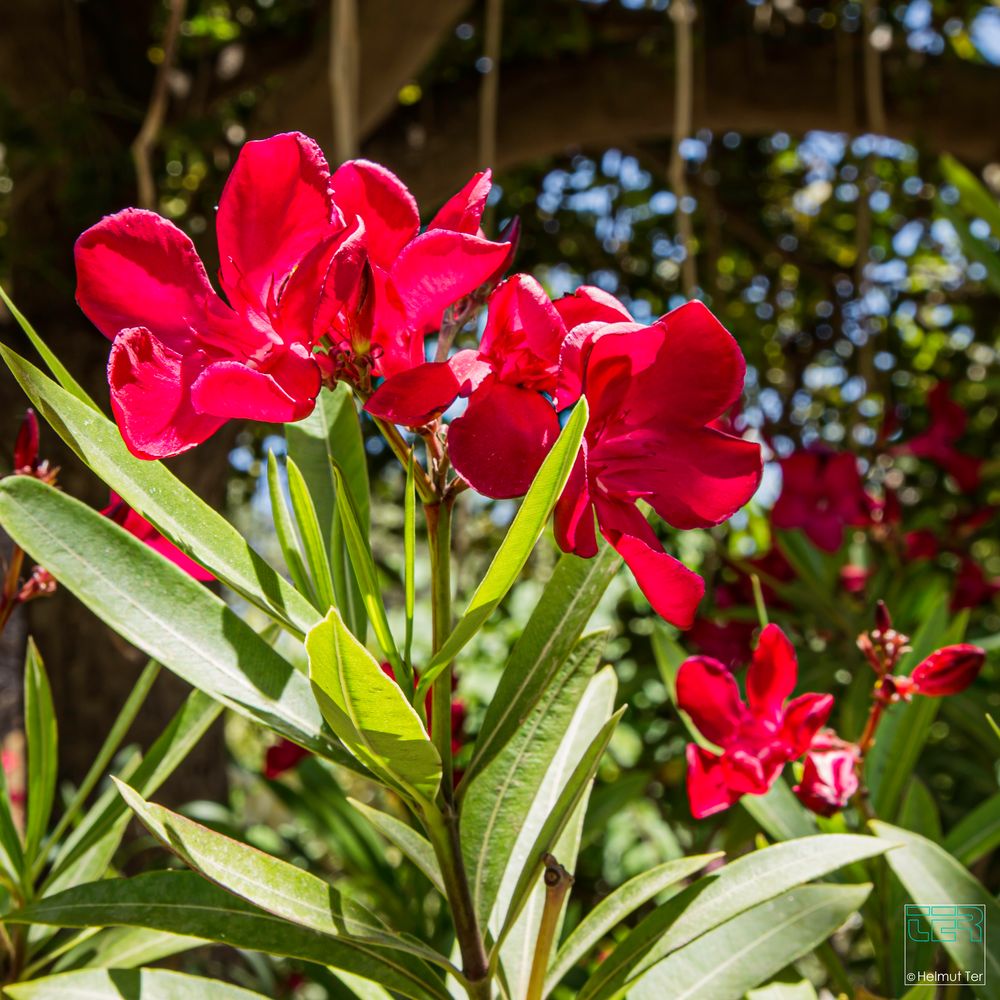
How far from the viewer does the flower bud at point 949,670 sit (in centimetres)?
61

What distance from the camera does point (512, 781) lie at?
0.53m

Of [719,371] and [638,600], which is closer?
[719,371]

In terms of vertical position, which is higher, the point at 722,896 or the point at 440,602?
the point at 440,602

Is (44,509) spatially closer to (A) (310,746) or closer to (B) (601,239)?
(A) (310,746)

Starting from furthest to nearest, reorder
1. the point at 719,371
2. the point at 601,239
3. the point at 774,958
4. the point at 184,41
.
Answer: the point at 601,239 → the point at 184,41 → the point at 774,958 → the point at 719,371

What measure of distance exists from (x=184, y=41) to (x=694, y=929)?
2278 millimetres

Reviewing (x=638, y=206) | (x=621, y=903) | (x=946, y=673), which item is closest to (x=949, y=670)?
(x=946, y=673)

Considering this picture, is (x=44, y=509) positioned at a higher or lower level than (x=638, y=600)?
higher

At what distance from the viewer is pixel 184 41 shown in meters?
2.29

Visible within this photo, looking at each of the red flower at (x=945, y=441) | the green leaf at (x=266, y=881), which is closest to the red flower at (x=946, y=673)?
the green leaf at (x=266, y=881)

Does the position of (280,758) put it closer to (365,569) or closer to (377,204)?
(365,569)

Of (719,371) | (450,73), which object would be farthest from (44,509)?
(450,73)

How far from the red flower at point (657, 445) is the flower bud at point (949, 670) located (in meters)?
0.26

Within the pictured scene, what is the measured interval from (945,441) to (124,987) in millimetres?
1246
